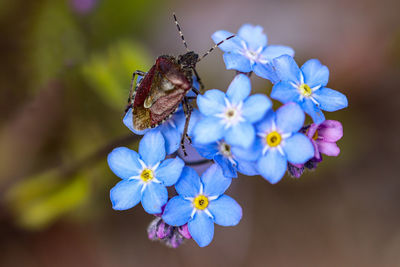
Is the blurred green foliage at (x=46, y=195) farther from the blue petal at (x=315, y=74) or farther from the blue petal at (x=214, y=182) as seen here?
the blue petal at (x=315, y=74)

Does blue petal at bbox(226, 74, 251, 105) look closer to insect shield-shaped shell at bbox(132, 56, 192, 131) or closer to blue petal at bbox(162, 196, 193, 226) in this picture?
insect shield-shaped shell at bbox(132, 56, 192, 131)

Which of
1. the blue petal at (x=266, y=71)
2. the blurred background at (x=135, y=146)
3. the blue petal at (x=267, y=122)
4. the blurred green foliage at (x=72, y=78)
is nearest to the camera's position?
the blue petal at (x=267, y=122)

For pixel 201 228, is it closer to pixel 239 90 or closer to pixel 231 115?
pixel 231 115

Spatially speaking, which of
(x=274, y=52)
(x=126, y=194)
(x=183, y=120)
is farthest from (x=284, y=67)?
(x=126, y=194)

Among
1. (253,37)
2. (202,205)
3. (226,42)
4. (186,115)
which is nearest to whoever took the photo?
(202,205)

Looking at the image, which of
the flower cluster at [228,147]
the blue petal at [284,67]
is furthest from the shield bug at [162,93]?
the blue petal at [284,67]

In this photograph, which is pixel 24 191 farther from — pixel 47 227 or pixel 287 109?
pixel 287 109

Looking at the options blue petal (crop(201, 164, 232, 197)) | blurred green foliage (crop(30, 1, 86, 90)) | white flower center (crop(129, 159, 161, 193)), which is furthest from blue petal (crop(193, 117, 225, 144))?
blurred green foliage (crop(30, 1, 86, 90))
